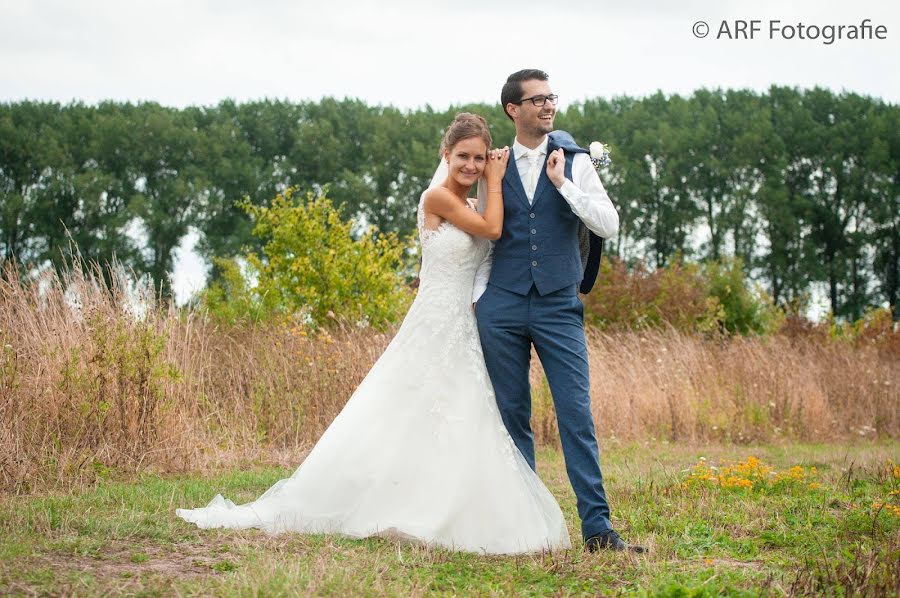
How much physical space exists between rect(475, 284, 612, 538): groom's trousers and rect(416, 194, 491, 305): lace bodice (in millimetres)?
187

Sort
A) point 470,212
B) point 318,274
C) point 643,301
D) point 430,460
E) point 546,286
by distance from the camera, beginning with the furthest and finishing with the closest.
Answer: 1. point 643,301
2. point 318,274
3. point 470,212
4. point 430,460
5. point 546,286

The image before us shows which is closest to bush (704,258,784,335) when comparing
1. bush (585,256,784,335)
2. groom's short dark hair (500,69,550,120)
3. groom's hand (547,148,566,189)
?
bush (585,256,784,335)

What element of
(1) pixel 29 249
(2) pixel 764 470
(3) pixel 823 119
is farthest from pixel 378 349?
(3) pixel 823 119

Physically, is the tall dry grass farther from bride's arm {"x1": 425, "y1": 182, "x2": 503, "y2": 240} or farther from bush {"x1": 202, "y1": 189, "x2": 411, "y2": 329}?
bride's arm {"x1": 425, "y1": 182, "x2": 503, "y2": 240}

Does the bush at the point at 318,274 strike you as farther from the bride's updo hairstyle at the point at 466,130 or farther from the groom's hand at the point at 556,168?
the groom's hand at the point at 556,168

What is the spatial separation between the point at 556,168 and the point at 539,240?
350 millimetres

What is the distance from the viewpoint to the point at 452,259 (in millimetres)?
5016

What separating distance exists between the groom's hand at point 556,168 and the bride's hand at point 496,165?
0.89ft

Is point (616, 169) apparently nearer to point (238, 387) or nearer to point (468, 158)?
point (238, 387)

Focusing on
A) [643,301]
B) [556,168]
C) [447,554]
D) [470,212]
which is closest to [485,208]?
[470,212]

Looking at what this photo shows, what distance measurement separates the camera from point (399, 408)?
493 cm

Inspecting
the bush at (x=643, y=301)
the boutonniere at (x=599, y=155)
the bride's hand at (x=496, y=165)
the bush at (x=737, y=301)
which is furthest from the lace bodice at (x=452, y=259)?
the bush at (x=737, y=301)

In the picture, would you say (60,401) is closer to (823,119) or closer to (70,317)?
(70,317)

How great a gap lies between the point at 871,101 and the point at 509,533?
33991 mm
